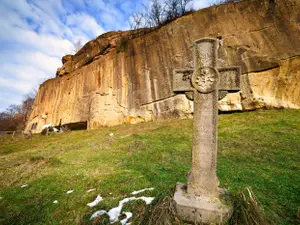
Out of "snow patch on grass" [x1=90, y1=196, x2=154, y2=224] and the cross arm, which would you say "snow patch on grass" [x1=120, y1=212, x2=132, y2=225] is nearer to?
"snow patch on grass" [x1=90, y1=196, x2=154, y2=224]

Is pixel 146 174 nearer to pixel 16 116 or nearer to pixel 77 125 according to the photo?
pixel 77 125

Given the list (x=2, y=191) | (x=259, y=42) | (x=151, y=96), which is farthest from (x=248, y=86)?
(x=2, y=191)

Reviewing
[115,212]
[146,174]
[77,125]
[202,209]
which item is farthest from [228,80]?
[77,125]

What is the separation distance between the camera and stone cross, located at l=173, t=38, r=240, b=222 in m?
2.49

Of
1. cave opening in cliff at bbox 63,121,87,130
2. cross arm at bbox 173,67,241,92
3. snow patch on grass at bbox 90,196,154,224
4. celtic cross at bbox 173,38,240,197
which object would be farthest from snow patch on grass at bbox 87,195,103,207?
cave opening in cliff at bbox 63,121,87,130

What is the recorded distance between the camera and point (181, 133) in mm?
9227

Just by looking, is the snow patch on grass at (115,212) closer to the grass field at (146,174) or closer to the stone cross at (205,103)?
the grass field at (146,174)

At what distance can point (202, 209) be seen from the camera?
7.22 feet

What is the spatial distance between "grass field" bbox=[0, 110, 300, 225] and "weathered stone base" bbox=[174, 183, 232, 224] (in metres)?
0.38

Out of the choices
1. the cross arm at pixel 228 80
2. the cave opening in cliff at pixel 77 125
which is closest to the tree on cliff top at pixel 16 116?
the cave opening in cliff at pixel 77 125

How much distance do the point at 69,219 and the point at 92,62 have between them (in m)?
17.5

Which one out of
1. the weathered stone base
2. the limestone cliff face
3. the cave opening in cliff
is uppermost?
the limestone cliff face

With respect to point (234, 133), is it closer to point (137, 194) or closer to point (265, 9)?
point (137, 194)

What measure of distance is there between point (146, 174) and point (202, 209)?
2.58 meters
